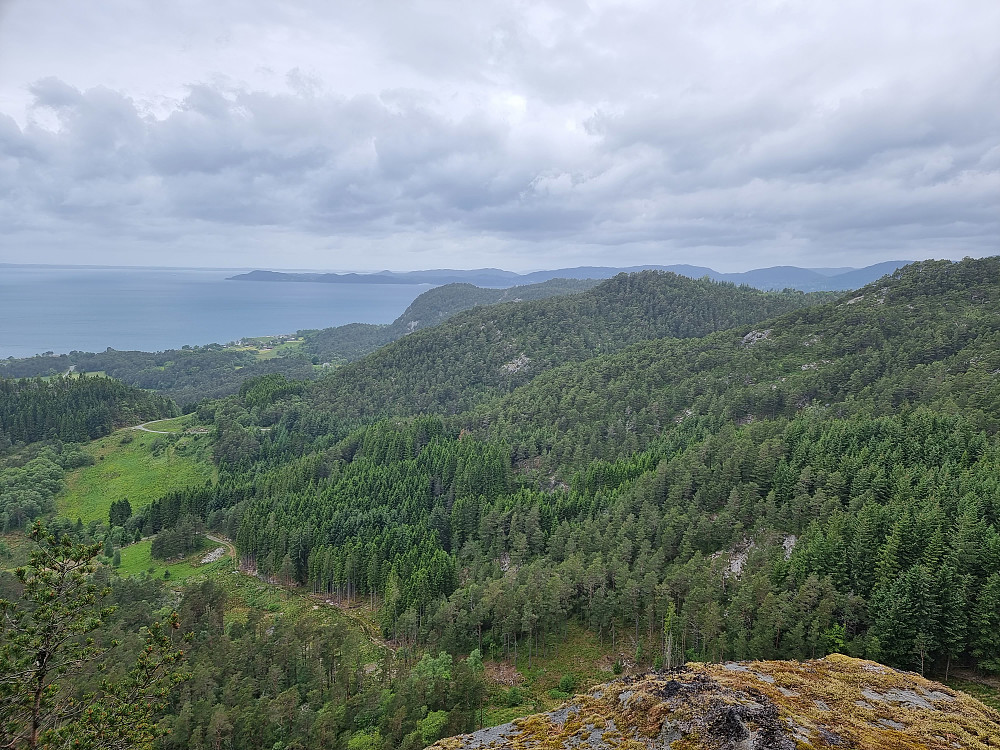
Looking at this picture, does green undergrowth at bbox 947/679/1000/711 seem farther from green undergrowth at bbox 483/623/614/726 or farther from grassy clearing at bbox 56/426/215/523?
grassy clearing at bbox 56/426/215/523

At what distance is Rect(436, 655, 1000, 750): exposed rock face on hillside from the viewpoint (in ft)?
51.3

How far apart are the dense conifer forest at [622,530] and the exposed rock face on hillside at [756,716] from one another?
18.3 meters

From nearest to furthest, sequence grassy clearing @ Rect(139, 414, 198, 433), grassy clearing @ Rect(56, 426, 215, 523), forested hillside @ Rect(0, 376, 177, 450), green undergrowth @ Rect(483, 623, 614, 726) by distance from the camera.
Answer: green undergrowth @ Rect(483, 623, 614, 726), grassy clearing @ Rect(56, 426, 215, 523), forested hillside @ Rect(0, 376, 177, 450), grassy clearing @ Rect(139, 414, 198, 433)

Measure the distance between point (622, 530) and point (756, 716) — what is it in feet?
164

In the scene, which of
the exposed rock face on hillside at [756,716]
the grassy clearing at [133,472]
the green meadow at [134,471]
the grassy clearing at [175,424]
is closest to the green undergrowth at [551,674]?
the exposed rock face on hillside at [756,716]

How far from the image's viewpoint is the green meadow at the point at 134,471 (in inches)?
4530

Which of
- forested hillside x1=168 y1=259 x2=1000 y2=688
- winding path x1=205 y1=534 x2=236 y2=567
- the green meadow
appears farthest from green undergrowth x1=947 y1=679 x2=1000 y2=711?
the green meadow

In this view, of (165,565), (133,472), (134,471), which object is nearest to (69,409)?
(134,471)

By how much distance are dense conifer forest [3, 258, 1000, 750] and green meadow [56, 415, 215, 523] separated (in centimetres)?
824

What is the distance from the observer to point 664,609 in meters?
49.2

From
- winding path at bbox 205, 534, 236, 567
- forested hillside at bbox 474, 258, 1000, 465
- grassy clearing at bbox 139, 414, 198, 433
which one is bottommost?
winding path at bbox 205, 534, 236, 567

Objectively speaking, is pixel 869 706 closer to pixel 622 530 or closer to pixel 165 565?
pixel 622 530

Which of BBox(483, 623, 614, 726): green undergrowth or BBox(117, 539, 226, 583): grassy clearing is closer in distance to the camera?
BBox(483, 623, 614, 726): green undergrowth

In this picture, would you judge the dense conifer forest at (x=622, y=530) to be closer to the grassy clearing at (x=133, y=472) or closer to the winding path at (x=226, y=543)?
the winding path at (x=226, y=543)
